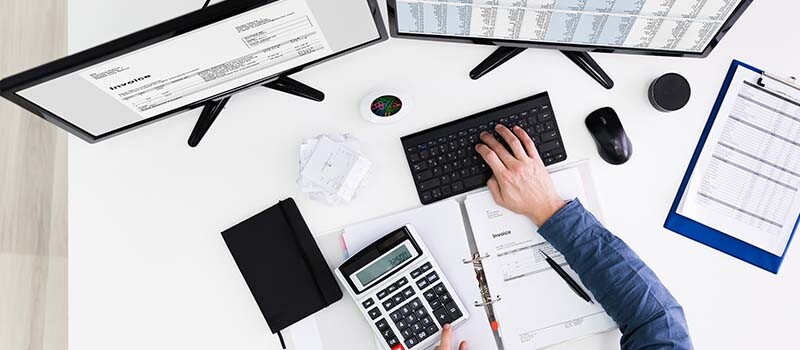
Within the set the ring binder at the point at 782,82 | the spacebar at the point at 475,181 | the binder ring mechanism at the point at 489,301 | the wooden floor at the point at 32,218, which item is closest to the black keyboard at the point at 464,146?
the spacebar at the point at 475,181

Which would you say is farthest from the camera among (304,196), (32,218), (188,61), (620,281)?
(32,218)

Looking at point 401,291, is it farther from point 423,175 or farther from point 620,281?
point 620,281

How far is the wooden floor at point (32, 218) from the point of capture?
1.67 m

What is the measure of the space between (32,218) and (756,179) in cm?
179

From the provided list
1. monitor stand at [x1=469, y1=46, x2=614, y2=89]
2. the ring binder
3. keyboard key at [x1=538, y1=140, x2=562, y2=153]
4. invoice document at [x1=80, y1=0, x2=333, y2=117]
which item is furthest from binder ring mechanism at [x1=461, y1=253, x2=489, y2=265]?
the ring binder

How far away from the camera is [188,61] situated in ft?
3.02

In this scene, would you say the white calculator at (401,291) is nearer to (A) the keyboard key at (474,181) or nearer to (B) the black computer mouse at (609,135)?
(A) the keyboard key at (474,181)

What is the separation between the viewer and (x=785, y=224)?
112 centimetres

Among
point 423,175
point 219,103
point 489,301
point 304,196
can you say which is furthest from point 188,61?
point 489,301

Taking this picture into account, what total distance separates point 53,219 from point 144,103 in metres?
0.87

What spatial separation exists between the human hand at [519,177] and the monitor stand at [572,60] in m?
0.12

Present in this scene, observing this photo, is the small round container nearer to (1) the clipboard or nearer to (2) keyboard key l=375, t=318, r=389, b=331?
(2) keyboard key l=375, t=318, r=389, b=331

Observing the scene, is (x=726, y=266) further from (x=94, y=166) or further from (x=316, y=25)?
(x=94, y=166)

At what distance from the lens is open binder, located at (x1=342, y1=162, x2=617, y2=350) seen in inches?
42.9
